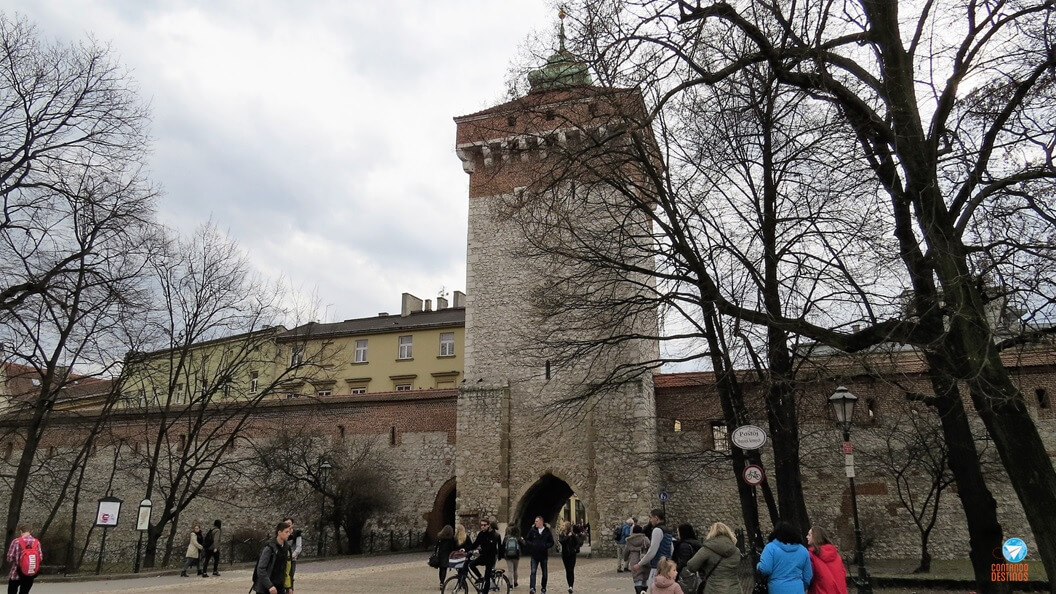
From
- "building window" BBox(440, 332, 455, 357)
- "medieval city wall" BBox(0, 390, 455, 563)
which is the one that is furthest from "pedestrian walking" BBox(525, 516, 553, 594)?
"building window" BBox(440, 332, 455, 357)

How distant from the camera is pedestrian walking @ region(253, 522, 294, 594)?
309 inches

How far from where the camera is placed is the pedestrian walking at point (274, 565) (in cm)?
786

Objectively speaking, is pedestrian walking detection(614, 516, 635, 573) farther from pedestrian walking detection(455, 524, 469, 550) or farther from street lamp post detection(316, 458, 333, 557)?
street lamp post detection(316, 458, 333, 557)

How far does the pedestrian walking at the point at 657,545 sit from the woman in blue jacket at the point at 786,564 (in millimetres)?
3161

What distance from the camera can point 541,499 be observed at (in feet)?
85.3

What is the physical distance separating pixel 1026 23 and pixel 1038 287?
3.16m

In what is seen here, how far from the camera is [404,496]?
27516 millimetres

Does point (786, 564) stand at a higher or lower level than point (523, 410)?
lower

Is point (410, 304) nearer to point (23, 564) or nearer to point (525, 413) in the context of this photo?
point (525, 413)

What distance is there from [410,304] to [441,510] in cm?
2359

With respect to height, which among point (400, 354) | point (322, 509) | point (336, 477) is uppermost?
point (400, 354)

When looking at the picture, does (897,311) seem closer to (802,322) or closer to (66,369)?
(802,322)

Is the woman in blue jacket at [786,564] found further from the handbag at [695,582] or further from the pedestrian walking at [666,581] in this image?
→ the pedestrian walking at [666,581]

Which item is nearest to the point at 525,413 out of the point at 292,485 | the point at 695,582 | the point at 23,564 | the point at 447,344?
the point at 292,485
